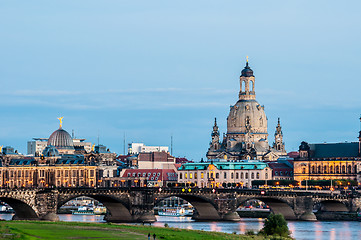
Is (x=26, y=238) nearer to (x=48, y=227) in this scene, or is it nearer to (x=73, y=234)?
(x=73, y=234)

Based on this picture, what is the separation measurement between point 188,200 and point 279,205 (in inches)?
731

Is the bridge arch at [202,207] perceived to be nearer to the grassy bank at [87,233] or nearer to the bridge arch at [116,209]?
the bridge arch at [116,209]

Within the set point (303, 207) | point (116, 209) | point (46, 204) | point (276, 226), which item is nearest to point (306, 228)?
point (303, 207)

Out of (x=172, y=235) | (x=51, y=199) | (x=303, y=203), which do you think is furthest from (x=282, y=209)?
(x=172, y=235)

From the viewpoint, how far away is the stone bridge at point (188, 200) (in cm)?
15600

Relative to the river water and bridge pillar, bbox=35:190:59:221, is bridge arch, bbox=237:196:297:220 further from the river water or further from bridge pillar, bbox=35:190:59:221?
bridge pillar, bbox=35:190:59:221

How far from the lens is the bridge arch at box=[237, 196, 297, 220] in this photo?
179250 millimetres

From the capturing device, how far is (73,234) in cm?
9506

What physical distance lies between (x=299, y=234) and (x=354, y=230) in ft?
47.7

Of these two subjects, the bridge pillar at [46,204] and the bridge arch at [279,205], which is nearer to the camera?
the bridge pillar at [46,204]

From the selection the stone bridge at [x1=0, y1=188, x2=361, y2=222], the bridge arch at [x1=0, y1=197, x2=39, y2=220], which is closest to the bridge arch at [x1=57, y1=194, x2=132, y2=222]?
the stone bridge at [x1=0, y1=188, x2=361, y2=222]

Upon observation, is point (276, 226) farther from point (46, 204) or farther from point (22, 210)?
point (22, 210)

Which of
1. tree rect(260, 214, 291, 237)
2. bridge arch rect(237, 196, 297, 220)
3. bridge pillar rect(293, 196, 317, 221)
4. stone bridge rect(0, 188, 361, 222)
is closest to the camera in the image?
tree rect(260, 214, 291, 237)

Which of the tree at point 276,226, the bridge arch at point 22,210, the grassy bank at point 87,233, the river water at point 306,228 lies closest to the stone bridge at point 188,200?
the bridge arch at point 22,210
